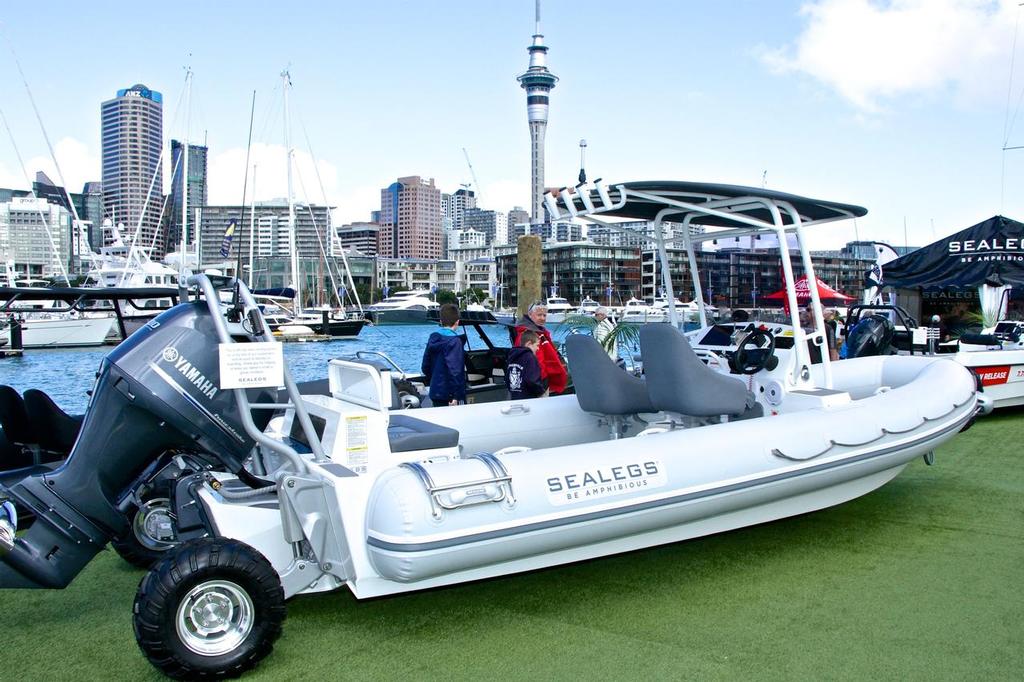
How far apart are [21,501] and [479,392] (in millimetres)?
4717

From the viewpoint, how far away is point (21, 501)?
3188 millimetres

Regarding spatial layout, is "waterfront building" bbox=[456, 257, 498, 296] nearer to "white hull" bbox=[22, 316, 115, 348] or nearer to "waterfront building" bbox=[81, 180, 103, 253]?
"waterfront building" bbox=[81, 180, 103, 253]

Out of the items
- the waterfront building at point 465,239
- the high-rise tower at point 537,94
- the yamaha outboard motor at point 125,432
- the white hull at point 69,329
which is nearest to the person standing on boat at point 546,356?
the yamaha outboard motor at point 125,432

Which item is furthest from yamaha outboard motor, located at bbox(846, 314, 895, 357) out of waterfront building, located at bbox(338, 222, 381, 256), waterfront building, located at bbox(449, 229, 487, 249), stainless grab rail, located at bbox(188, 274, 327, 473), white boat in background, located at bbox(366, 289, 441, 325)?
waterfront building, located at bbox(449, 229, 487, 249)

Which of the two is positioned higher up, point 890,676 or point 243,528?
point 243,528

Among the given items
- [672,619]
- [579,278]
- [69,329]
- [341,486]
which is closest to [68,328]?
[69,329]

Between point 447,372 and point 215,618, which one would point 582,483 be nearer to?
point 215,618

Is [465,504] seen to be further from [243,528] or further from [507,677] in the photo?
[243,528]

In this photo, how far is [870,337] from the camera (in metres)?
8.59

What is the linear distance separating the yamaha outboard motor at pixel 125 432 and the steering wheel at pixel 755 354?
125 inches

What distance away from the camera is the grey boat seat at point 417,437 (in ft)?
→ 12.0

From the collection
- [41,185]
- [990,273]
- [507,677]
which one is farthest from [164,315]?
[41,185]

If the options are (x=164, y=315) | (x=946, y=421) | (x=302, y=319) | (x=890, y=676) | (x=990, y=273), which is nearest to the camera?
(x=890, y=676)

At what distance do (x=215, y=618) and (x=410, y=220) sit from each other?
178261 mm
